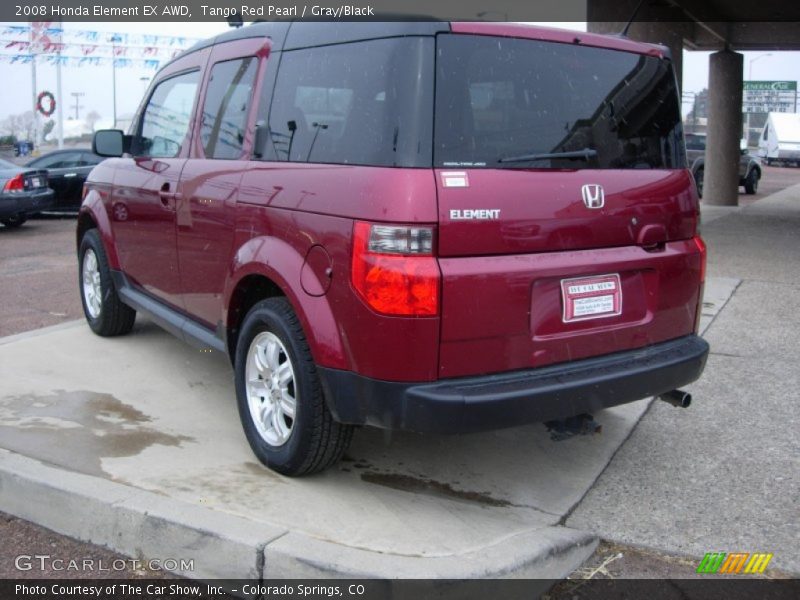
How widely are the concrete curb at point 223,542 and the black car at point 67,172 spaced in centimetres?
1365

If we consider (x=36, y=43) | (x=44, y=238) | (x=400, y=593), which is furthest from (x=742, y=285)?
(x=36, y=43)

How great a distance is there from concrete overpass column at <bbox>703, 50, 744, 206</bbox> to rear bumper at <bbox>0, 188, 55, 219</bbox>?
14.0 meters

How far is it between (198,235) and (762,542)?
295 centimetres

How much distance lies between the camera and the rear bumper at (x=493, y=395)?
3.10 meters

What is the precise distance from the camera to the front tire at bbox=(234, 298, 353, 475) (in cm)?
347

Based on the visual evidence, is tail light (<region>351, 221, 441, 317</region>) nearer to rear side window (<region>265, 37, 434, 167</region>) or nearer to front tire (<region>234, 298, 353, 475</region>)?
rear side window (<region>265, 37, 434, 167</region>)

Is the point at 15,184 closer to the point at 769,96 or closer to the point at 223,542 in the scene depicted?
the point at 223,542

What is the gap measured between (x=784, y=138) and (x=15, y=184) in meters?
43.6

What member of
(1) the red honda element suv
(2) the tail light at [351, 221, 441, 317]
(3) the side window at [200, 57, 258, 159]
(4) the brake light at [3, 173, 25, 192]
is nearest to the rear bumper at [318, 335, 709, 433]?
(1) the red honda element suv

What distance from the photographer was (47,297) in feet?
26.8

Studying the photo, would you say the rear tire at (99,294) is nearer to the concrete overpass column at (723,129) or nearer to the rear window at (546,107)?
the rear window at (546,107)

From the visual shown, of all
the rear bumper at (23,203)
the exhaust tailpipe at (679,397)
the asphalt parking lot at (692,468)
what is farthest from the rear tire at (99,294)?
the rear bumper at (23,203)

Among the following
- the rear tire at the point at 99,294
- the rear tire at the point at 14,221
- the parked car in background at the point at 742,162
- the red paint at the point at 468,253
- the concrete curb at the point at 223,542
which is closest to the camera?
the concrete curb at the point at 223,542

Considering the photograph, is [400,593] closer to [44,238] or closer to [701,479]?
[701,479]
